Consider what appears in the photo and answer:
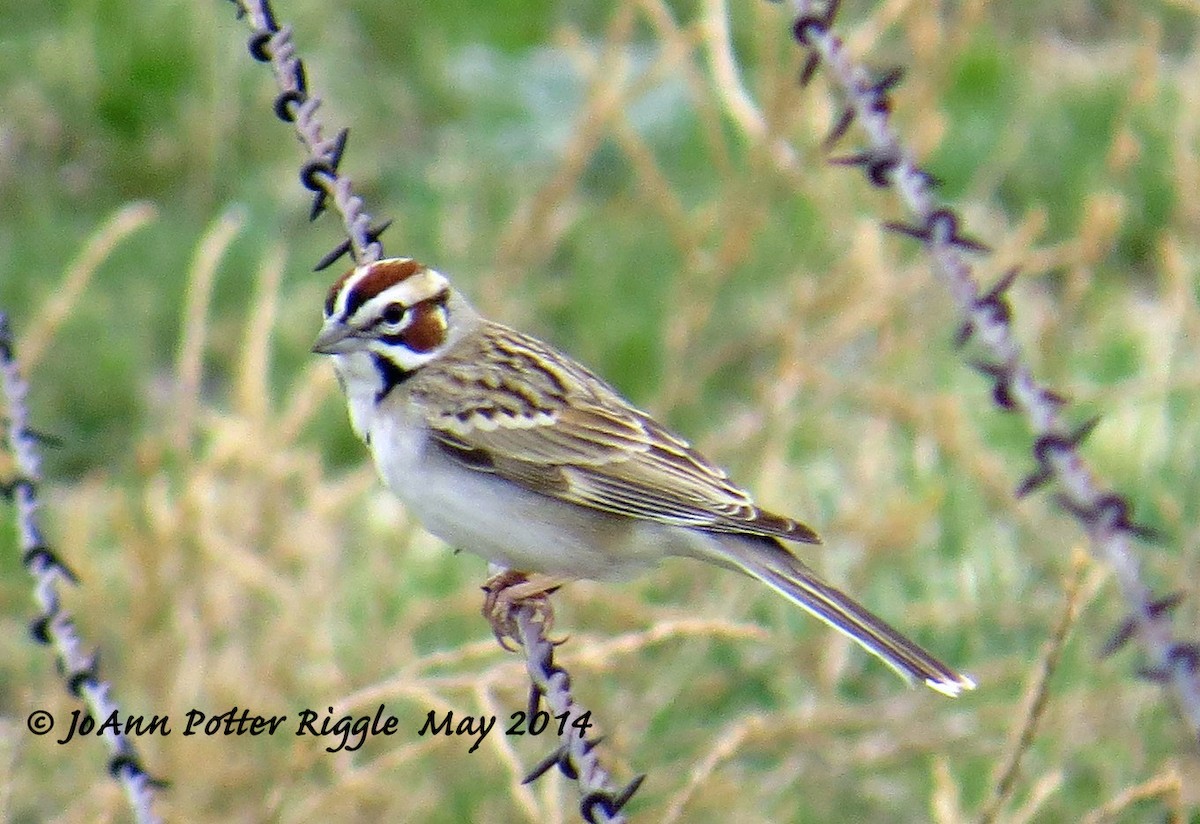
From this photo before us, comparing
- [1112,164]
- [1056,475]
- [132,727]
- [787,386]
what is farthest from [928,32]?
[1056,475]

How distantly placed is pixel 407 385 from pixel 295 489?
2.11m

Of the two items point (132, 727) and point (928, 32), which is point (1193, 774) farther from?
point (132, 727)

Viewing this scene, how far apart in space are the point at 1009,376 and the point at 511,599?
1.92 metres

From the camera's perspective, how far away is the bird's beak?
366cm

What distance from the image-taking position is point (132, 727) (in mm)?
5023

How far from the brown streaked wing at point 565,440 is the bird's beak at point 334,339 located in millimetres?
238

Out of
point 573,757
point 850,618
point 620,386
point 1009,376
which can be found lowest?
point 573,757

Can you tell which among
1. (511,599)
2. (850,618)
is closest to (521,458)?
(511,599)

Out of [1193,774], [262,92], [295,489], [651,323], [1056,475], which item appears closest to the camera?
[1056,475]

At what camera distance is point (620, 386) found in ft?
22.8

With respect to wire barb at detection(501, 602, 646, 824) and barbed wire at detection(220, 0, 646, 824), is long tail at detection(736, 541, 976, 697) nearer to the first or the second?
barbed wire at detection(220, 0, 646, 824)

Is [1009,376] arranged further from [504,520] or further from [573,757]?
[504,520]

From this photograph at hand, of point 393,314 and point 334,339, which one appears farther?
point 393,314

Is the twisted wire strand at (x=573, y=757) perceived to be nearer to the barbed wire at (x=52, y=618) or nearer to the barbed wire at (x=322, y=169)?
the barbed wire at (x=322, y=169)
